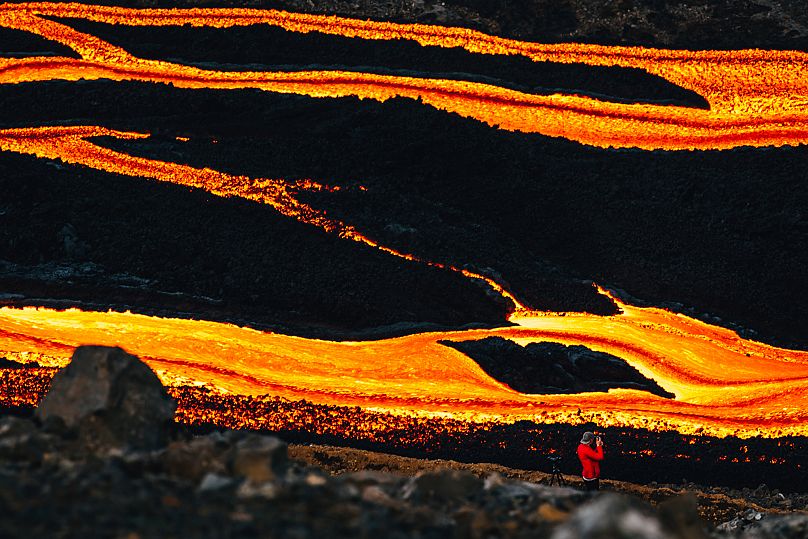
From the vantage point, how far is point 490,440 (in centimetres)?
2153

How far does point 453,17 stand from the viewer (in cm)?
3328

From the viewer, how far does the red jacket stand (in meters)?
16.4

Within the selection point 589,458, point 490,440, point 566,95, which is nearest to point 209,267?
point 490,440

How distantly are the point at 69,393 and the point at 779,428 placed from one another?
59.1ft

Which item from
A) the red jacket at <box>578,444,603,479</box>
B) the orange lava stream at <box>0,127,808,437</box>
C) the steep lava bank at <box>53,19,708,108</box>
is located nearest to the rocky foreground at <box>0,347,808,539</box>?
the red jacket at <box>578,444,603,479</box>

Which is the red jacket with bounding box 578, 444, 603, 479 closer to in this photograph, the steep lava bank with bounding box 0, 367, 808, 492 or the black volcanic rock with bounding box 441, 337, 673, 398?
the steep lava bank with bounding box 0, 367, 808, 492

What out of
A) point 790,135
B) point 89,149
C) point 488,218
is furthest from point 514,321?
point 89,149

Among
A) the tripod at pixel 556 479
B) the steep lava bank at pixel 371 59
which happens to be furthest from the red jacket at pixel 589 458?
the steep lava bank at pixel 371 59

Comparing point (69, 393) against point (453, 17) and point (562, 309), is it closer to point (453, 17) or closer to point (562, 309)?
point (562, 309)

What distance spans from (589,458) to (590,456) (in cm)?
8

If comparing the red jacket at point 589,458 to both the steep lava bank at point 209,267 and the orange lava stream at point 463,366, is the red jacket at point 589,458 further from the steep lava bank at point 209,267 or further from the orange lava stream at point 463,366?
the steep lava bank at point 209,267

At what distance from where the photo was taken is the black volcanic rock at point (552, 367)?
23.1 meters

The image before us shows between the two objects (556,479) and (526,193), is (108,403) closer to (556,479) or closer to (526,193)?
(556,479)

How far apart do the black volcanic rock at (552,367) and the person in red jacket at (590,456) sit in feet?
20.6
